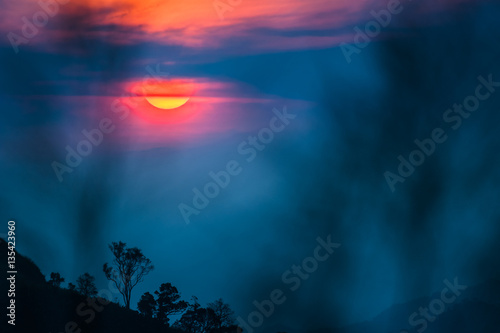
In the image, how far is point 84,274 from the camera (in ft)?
353

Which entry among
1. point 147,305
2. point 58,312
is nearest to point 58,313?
point 58,312

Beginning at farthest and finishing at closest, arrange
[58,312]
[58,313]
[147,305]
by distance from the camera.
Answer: [147,305], [58,312], [58,313]

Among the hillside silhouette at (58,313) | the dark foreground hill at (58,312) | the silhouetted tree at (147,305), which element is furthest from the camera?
the silhouetted tree at (147,305)

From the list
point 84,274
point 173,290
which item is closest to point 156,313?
point 173,290

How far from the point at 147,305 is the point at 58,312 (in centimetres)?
2494

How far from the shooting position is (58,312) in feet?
244

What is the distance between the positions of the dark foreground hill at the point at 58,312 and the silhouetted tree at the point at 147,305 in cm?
523

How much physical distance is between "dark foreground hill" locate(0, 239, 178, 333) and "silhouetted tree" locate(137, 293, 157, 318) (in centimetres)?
523

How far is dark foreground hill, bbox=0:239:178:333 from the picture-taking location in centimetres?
6962

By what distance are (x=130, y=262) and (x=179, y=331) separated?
18.4 m

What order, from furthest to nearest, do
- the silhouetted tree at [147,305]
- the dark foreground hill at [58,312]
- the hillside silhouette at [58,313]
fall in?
the silhouetted tree at [147,305] < the hillside silhouette at [58,313] < the dark foreground hill at [58,312]

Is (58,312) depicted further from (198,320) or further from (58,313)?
(198,320)

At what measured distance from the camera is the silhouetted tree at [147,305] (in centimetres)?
9529

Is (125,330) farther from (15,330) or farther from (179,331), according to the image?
(15,330)
